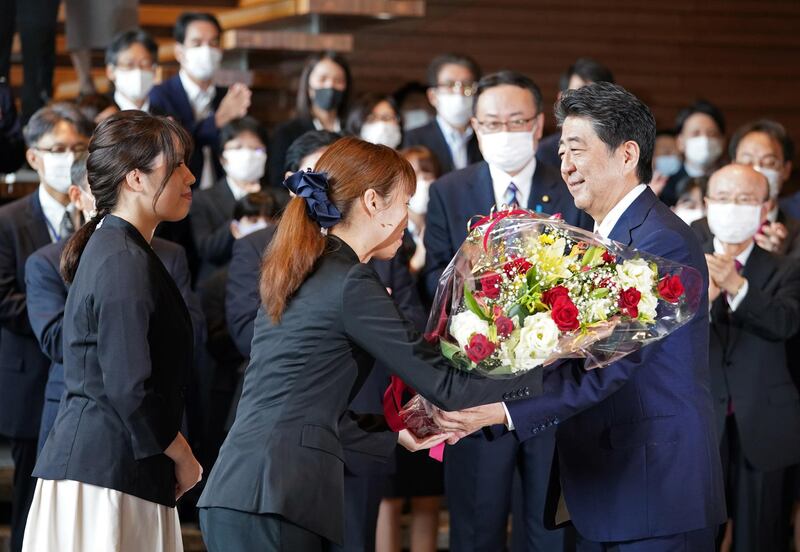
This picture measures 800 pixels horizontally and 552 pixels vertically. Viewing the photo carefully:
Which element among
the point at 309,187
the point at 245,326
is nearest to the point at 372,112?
the point at 245,326

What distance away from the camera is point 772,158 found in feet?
17.8

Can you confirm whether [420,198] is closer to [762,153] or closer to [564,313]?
[762,153]

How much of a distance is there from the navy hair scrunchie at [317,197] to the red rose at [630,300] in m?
0.61

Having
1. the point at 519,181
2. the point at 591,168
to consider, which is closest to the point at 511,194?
the point at 519,181

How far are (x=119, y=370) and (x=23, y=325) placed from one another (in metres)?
1.72

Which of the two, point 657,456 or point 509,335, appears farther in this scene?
point 657,456

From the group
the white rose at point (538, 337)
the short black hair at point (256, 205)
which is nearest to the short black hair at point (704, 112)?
the short black hair at point (256, 205)

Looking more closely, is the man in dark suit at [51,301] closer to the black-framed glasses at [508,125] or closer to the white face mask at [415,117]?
the black-framed glasses at [508,125]

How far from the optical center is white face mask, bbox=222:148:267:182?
539 cm

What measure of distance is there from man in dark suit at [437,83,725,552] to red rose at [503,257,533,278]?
0.34 meters

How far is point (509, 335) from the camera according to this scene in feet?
8.45

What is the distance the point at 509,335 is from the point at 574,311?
0.47ft

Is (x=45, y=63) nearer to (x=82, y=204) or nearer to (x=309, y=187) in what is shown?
(x=82, y=204)

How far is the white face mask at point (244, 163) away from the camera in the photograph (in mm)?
5395
